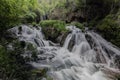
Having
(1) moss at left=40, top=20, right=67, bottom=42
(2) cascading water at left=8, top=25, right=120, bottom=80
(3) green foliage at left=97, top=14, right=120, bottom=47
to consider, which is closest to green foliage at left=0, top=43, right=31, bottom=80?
(2) cascading water at left=8, top=25, right=120, bottom=80

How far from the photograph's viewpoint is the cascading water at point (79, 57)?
7.19 metres

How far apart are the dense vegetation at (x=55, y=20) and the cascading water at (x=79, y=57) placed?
2.89ft

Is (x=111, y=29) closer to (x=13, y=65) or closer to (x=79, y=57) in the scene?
(x=79, y=57)

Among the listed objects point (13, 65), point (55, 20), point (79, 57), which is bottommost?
point (79, 57)

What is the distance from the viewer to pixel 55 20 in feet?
46.7

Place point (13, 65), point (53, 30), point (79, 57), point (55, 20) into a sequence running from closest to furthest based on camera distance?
point (13, 65) → point (79, 57) → point (53, 30) → point (55, 20)

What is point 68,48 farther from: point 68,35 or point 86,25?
point 86,25

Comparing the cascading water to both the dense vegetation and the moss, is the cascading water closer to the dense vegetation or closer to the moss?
the moss

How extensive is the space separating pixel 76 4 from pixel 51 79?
39.2 ft

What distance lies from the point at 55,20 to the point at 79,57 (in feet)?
19.0

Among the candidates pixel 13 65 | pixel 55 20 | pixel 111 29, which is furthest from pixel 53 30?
pixel 13 65

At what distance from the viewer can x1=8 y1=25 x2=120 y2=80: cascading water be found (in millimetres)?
7188

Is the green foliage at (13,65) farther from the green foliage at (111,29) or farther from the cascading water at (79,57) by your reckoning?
the green foliage at (111,29)

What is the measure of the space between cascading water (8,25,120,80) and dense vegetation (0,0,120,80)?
88 cm
